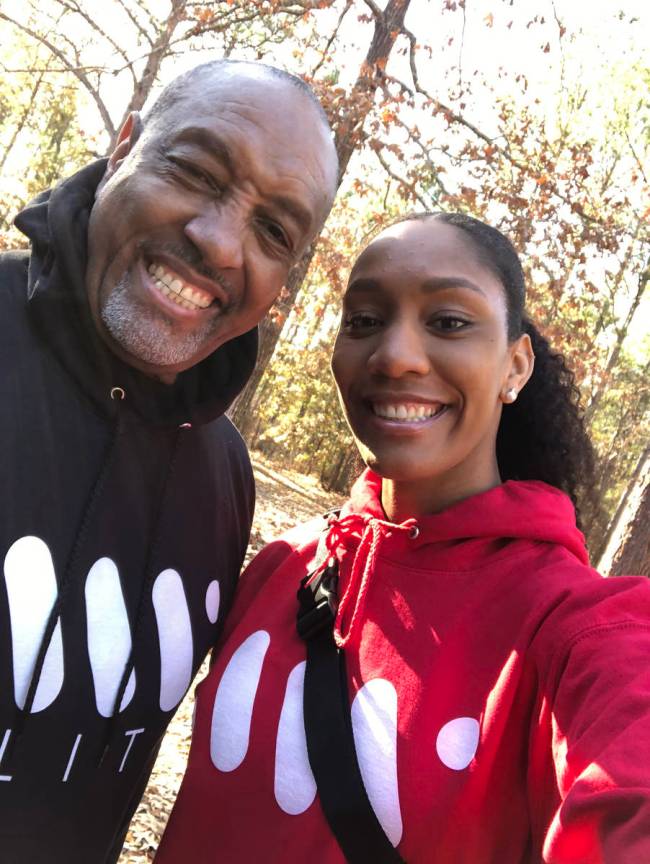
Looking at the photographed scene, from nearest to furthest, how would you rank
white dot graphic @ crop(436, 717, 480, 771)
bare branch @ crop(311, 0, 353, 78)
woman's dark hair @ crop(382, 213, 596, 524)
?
white dot graphic @ crop(436, 717, 480, 771)
woman's dark hair @ crop(382, 213, 596, 524)
bare branch @ crop(311, 0, 353, 78)

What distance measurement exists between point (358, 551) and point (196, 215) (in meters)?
1.05

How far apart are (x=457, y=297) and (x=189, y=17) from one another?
9.34m

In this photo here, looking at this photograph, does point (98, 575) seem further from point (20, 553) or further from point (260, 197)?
point (260, 197)

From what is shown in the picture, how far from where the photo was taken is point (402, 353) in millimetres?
1813

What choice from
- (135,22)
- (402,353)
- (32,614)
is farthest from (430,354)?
(135,22)

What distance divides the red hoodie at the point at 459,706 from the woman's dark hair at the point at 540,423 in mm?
341

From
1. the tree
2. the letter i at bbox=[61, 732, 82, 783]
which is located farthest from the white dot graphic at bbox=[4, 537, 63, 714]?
the tree

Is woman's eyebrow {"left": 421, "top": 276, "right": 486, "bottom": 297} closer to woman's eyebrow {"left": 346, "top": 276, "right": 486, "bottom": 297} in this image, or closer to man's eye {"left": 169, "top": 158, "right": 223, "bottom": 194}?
woman's eyebrow {"left": 346, "top": 276, "right": 486, "bottom": 297}

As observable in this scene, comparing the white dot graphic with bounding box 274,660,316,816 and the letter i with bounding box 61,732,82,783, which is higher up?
the white dot graphic with bounding box 274,660,316,816

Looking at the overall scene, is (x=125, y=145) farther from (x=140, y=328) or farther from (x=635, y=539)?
(x=635, y=539)

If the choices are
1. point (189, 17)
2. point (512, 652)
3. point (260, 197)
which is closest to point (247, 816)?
point (512, 652)

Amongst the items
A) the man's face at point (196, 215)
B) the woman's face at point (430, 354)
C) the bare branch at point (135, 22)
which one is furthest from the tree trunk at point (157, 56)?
the woman's face at point (430, 354)

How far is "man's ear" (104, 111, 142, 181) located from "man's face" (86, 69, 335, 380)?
6cm

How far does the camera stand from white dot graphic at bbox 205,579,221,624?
2.14 meters
